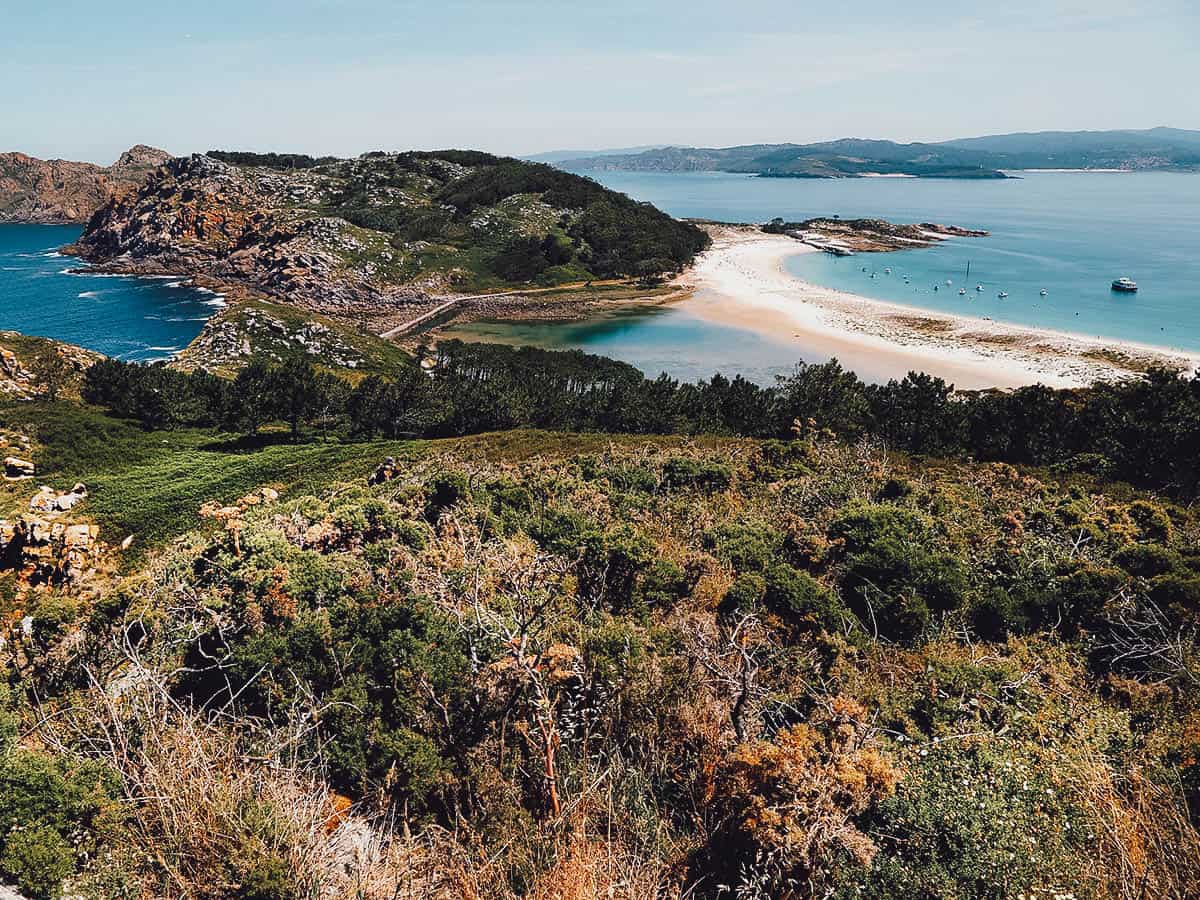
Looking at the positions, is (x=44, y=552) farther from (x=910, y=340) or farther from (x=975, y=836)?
(x=910, y=340)

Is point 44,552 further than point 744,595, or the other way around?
point 44,552

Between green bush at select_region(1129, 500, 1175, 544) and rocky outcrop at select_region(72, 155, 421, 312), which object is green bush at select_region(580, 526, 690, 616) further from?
rocky outcrop at select_region(72, 155, 421, 312)

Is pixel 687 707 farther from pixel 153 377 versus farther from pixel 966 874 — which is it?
pixel 153 377

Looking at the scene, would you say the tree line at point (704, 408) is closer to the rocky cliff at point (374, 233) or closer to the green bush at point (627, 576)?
the green bush at point (627, 576)

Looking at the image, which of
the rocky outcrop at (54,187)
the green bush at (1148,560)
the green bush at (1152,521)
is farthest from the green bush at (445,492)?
the rocky outcrop at (54,187)

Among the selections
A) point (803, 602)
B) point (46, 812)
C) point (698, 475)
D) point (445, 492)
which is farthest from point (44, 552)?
point (803, 602)

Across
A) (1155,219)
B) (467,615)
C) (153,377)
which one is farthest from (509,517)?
(1155,219)
